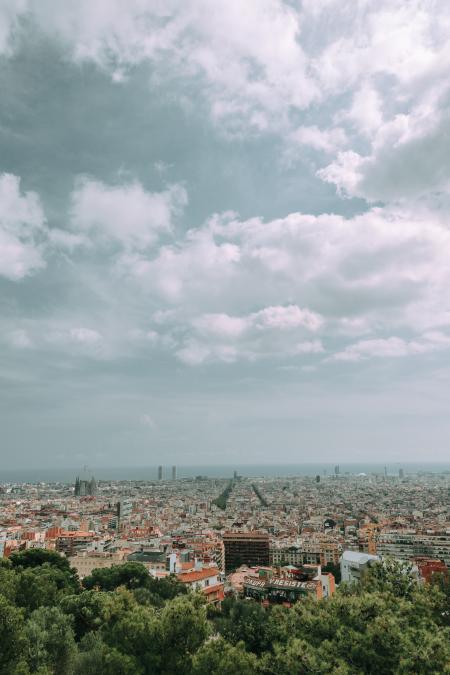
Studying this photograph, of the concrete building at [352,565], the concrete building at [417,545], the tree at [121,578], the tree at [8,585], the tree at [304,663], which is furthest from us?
the concrete building at [417,545]

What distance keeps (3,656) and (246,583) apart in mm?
26065

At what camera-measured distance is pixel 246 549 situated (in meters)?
55.4

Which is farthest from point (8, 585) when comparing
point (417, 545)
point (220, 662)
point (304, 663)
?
point (417, 545)

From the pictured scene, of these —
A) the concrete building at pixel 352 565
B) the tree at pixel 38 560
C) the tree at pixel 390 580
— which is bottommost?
the concrete building at pixel 352 565

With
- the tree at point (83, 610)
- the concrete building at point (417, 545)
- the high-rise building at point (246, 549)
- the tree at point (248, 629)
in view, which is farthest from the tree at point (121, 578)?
the concrete building at point (417, 545)

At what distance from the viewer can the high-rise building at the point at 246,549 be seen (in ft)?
180

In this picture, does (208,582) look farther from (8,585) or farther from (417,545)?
(417,545)

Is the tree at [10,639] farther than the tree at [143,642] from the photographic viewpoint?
Yes

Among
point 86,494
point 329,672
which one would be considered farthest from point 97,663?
point 86,494

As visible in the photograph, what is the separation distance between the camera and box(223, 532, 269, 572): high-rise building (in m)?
54.8

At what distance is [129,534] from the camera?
5984 centimetres

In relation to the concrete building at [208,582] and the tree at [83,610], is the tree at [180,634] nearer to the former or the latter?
the tree at [83,610]

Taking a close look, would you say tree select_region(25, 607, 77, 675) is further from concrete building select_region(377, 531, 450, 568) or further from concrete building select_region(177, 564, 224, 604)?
concrete building select_region(377, 531, 450, 568)

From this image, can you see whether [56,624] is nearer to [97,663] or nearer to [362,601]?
[97,663]
